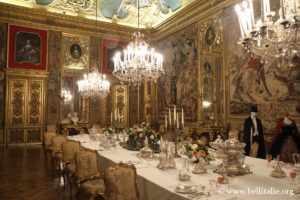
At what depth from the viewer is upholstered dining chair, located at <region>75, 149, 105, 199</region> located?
162 inches

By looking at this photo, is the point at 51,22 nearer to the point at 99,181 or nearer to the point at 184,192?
the point at 99,181

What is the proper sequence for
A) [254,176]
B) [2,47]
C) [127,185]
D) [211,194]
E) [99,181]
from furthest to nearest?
[2,47]
[99,181]
[254,176]
[127,185]
[211,194]

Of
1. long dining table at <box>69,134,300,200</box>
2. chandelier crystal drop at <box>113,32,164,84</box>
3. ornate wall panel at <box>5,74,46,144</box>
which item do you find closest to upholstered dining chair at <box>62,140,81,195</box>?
long dining table at <box>69,134,300,200</box>

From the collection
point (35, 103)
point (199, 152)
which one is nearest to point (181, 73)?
point (35, 103)

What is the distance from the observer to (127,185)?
3.08 m

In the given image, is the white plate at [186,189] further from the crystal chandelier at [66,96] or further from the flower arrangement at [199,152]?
the crystal chandelier at [66,96]

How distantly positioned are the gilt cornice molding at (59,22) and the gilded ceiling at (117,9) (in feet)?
1.34

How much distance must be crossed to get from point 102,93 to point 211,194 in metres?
7.99

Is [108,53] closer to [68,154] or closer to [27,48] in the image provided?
[27,48]

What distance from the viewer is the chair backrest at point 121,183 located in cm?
299

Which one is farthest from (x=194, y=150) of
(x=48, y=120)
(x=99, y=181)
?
(x=48, y=120)

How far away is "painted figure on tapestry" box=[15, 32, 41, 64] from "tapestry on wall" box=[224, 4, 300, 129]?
9.31m

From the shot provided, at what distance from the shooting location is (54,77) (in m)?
13.3

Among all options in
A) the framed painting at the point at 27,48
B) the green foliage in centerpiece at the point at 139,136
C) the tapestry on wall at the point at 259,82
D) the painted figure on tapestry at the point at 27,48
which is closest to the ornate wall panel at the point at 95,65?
the framed painting at the point at 27,48
